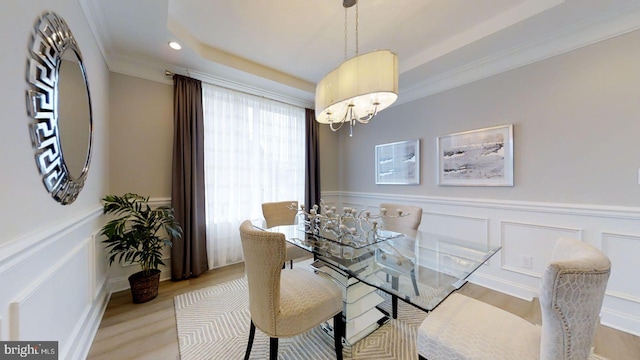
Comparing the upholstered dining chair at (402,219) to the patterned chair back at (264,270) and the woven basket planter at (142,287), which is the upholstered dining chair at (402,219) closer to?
the patterned chair back at (264,270)

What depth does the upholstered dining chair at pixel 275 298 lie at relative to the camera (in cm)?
116

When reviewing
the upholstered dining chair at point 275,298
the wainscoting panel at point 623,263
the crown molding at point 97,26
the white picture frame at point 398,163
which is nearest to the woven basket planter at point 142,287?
the upholstered dining chair at point 275,298

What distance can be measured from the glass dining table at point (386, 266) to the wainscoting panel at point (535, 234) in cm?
90

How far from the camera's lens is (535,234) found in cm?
228

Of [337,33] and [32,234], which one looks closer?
[32,234]

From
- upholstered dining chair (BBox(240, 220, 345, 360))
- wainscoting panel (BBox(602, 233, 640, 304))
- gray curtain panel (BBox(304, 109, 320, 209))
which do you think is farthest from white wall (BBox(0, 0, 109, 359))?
wainscoting panel (BBox(602, 233, 640, 304))

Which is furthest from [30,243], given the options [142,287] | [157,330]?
[142,287]

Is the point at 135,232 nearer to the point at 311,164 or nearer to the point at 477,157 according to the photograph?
the point at 311,164

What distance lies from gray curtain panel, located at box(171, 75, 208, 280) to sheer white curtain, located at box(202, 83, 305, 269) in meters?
0.12

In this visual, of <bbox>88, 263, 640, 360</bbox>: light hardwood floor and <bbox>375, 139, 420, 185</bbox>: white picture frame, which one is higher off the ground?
<bbox>375, 139, 420, 185</bbox>: white picture frame

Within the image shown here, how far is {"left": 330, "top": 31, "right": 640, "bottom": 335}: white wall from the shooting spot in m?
1.84

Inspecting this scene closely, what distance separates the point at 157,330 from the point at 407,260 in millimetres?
2097

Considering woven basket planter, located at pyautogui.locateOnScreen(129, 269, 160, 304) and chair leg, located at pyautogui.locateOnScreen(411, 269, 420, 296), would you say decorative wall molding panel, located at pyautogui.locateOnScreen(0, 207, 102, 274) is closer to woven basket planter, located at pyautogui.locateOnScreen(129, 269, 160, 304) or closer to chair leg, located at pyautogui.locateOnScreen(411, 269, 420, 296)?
woven basket planter, located at pyautogui.locateOnScreen(129, 269, 160, 304)

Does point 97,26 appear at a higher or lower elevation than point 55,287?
higher
